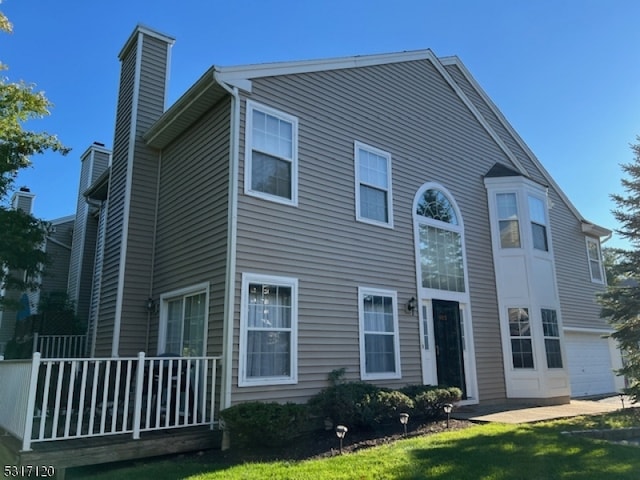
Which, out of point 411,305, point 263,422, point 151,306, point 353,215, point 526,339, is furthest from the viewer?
point 526,339

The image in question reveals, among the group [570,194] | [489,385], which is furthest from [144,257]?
[570,194]

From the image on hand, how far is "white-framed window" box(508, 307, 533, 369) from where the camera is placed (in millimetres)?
11469

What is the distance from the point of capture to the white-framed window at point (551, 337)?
11.6m

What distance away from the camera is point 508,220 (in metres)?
12.6

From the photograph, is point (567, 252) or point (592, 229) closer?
point (567, 252)

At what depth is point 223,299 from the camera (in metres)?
7.27

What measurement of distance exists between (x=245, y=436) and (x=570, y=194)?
15.0 meters

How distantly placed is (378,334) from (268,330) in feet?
8.38

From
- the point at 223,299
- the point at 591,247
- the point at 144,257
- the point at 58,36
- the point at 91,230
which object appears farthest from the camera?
the point at 591,247

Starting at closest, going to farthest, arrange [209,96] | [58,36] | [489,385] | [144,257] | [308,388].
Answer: [308,388], [209,96], [144,257], [489,385], [58,36]

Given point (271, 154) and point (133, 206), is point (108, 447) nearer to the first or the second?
point (271, 154)

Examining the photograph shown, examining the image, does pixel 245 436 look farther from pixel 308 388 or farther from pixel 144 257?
pixel 144 257

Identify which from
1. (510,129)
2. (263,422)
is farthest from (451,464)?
(510,129)

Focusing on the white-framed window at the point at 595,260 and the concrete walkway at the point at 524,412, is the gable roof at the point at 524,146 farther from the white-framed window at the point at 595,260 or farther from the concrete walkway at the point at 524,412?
the concrete walkway at the point at 524,412
